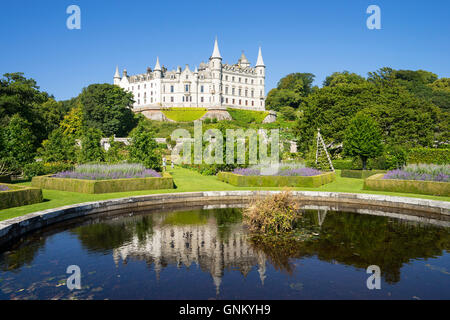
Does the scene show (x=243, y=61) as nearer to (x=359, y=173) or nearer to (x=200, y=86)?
(x=200, y=86)

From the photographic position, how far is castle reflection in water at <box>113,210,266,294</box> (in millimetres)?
6838

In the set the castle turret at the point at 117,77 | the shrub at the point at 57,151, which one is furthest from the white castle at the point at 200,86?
the shrub at the point at 57,151

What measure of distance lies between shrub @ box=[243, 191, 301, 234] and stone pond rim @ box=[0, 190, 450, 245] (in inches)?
30.9

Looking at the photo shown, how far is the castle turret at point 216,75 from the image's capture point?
268 ft

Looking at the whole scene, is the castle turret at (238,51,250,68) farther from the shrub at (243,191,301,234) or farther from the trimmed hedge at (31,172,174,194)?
the shrub at (243,191,301,234)

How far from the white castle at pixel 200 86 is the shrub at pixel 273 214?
69195 mm

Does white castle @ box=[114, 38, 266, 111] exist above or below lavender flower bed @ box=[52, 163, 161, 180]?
above

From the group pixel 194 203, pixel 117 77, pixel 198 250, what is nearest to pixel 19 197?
pixel 194 203

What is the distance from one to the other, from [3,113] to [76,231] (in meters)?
31.1

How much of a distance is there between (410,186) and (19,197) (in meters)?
16.7

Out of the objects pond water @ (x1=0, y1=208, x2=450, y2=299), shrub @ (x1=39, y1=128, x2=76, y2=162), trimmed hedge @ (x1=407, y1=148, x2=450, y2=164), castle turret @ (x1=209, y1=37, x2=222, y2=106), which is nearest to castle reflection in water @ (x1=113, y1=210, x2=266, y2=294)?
pond water @ (x1=0, y1=208, x2=450, y2=299)

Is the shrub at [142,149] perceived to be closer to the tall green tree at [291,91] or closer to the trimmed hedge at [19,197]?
the trimmed hedge at [19,197]
